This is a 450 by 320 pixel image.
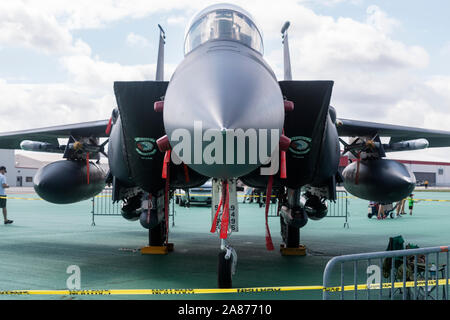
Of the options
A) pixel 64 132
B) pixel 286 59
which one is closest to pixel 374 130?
pixel 286 59

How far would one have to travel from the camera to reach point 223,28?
4.86 metres

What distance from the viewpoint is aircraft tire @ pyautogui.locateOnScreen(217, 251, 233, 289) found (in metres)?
5.03

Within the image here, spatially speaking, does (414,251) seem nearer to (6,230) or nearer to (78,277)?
(78,277)

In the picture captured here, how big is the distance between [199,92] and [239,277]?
3.40 meters

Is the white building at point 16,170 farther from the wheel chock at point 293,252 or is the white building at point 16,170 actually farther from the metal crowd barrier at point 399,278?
the metal crowd barrier at point 399,278

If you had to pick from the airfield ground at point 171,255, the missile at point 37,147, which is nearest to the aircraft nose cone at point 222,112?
the airfield ground at point 171,255

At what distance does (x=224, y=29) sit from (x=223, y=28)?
0.02m

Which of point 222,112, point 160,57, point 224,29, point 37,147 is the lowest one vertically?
point 222,112

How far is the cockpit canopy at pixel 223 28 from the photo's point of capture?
4859mm

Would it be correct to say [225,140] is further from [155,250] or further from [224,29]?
[155,250]

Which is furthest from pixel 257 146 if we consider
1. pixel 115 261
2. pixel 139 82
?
pixel 115 261

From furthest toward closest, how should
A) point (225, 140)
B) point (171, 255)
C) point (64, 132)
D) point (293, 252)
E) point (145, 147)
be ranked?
1. point (64, 132)
2. point (293, 252)
3. point (171, 255)
4. point (145, 147)
5. point (225, 140)

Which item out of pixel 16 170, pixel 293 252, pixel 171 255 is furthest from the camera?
pixel 16 170

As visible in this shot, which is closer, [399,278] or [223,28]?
[223,28]
